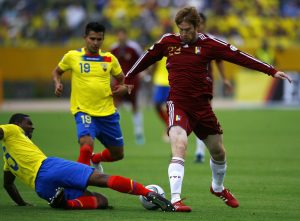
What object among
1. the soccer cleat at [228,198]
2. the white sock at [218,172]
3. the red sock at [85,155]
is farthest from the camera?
the red sock at [85,155]

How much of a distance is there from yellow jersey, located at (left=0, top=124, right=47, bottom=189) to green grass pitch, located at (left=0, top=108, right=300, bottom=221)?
44 centimetres

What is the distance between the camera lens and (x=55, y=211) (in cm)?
920

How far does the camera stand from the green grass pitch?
908 centimetres

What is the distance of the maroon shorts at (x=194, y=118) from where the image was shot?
963 cm

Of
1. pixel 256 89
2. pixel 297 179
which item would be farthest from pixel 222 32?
pixel 297 179

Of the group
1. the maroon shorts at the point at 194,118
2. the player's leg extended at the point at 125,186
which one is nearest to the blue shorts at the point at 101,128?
the maroon shorts at the point at 194,118

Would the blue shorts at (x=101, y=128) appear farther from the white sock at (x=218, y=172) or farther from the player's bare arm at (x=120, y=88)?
the white sock at (x=218, y=172)

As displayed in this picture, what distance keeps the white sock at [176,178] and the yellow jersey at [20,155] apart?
151cm

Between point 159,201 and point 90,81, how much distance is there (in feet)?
10.0

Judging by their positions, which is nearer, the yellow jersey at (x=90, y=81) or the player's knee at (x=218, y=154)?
the player's knee at (x=218, y=154)

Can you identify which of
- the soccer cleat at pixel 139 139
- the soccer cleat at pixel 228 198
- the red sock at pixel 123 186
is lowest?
the soccer cleat at pixel 139 139

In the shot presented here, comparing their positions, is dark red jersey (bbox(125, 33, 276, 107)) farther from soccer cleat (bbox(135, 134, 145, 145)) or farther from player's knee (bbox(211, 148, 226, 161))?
soccer cleat (bbox(135, 134, 145, 145))

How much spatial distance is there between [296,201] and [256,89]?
2075cm

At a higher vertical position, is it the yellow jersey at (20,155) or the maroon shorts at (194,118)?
the maroon shorts at (194,118)
